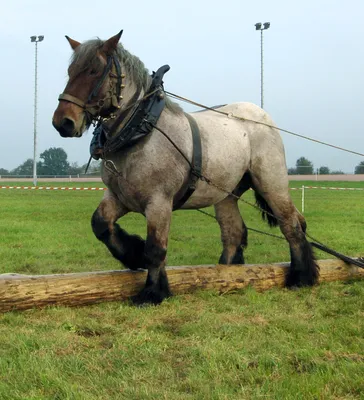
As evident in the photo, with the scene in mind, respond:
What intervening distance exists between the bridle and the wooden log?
1.50m

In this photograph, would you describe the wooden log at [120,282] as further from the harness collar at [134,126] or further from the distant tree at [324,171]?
the distant tree at [324,171]

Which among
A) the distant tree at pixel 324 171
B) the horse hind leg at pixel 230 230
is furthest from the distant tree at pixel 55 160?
the horse hind leg at pixel 230 230

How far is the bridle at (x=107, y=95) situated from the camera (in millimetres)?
4914

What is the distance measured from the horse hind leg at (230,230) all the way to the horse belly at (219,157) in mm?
654

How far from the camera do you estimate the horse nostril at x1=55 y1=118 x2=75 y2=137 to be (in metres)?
4.81

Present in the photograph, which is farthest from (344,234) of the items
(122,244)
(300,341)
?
(300,341)

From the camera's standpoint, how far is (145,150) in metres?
5.36

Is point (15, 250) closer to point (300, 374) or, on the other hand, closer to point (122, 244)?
point (122, 244)

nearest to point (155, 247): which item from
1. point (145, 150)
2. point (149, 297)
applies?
point (149, 297)

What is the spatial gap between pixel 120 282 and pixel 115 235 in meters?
0.52

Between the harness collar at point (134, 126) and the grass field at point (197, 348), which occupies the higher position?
the harness collar at point (134, 126)

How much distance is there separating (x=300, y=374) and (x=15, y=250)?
685 centimetres

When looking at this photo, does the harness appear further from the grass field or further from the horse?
the grass field

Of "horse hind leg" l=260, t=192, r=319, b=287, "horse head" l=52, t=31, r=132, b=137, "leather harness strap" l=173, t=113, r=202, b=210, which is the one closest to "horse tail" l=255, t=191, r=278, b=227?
"horse hind leg" l=260, t=192, r=319, b=287
